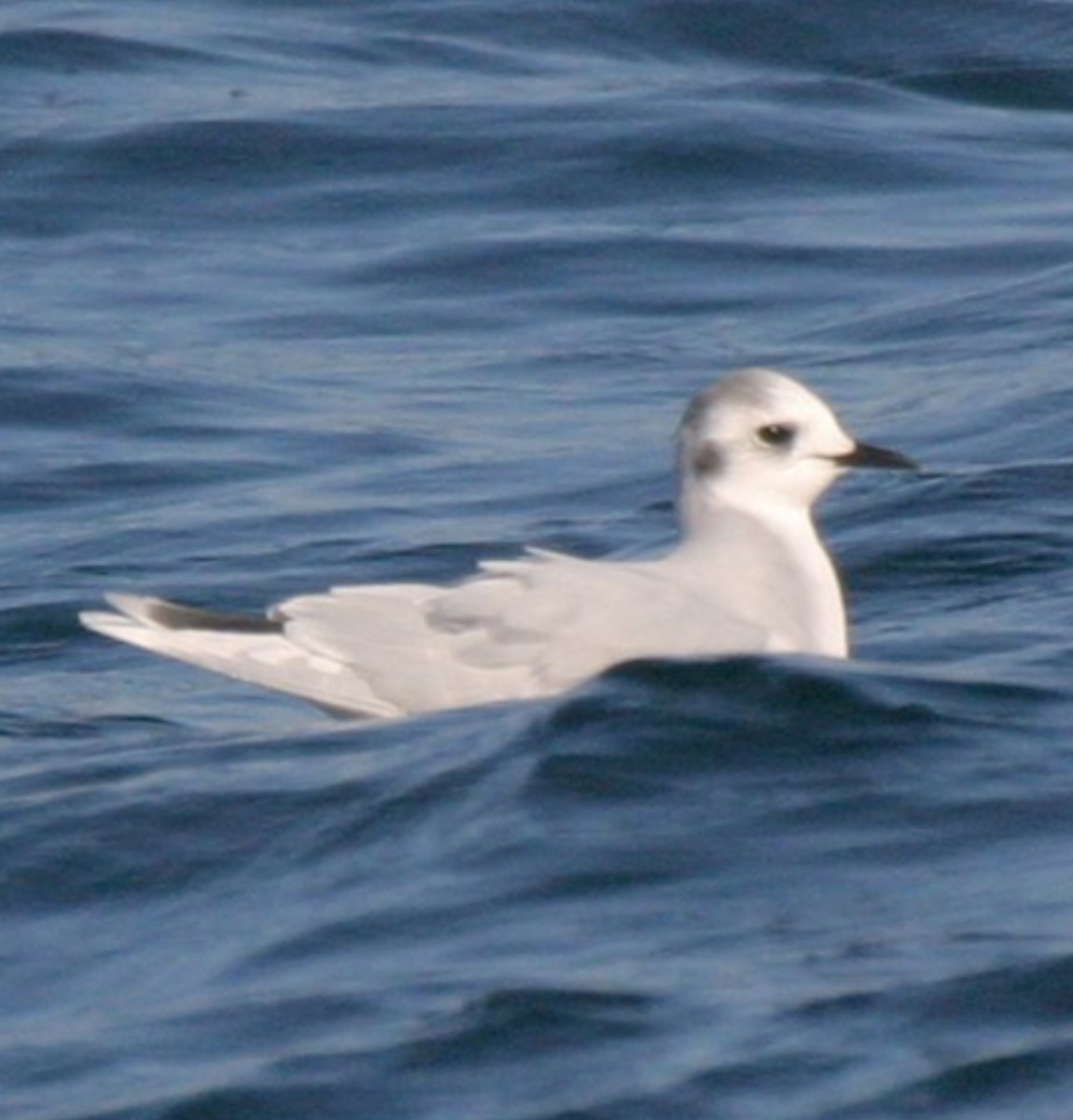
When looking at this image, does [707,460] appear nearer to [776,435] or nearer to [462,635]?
[776,435]

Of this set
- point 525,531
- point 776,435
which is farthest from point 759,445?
point 525,531

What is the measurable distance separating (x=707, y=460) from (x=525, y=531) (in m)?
2.30

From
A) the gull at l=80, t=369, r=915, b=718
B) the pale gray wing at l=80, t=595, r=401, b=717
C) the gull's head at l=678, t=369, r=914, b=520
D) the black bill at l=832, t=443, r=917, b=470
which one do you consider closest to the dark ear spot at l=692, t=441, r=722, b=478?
the gull's head at l=678, t=369, r=914, b=520

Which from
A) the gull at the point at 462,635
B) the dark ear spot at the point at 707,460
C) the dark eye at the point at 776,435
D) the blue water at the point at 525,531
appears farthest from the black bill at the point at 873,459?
the gull at the point at 462,635

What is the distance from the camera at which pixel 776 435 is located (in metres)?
9.88

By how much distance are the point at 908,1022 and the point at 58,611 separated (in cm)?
526

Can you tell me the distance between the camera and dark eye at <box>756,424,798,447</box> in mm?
9859

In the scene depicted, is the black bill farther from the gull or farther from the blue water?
the gull

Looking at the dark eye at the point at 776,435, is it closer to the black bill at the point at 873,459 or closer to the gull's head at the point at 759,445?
the gull's head at the point at 759,445

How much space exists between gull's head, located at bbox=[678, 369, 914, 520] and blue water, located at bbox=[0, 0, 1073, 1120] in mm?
530

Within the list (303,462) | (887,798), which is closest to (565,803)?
(887,798)

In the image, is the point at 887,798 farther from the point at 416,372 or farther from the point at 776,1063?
the point at 416,372

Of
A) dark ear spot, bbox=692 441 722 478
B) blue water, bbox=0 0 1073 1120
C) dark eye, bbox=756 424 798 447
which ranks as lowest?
blue water, bbox=0 0 1073 1120

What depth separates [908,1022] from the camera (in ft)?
20.5
